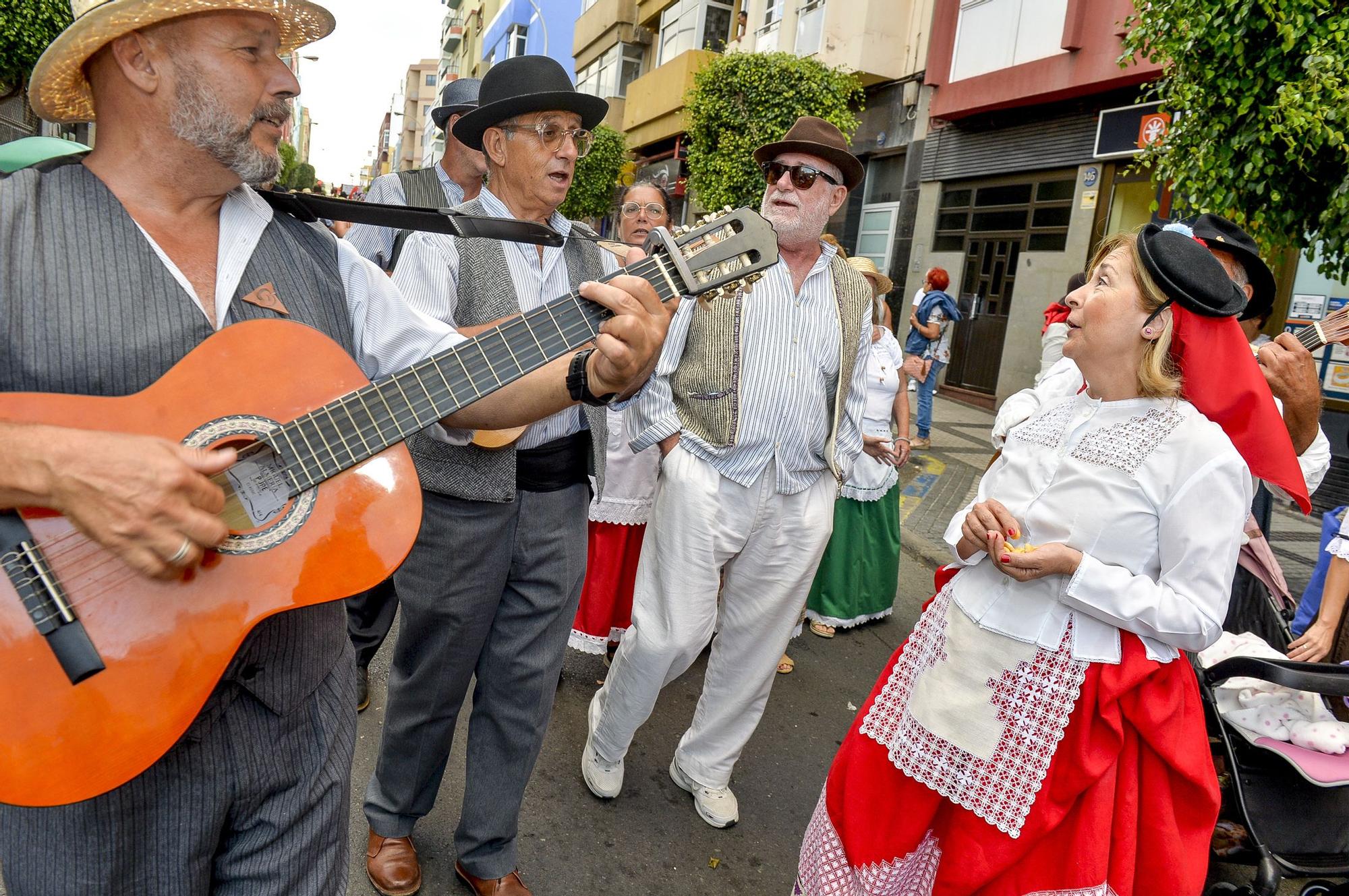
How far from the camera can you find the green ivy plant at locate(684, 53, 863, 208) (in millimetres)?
14391

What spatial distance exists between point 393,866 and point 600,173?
2239 centimetres

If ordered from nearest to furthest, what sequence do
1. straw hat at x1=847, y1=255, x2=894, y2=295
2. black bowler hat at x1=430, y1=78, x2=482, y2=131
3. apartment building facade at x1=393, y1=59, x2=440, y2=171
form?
black bowler hat at x1=430, y1=78, x2=482, y2=131 < straw hat at x1=847, y1=255, x2=894, y2=295 < apartment building facade at x1=393, y1=59, x2=440, y2=171

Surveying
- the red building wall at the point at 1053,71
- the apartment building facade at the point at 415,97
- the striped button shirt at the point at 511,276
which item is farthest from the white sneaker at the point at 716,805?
the apartment building facade at the point at 415,97

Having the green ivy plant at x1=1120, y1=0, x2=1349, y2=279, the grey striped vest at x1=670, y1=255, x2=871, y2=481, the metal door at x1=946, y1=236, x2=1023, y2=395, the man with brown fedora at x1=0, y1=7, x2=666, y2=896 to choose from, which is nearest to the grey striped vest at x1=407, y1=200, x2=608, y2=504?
the grey striped vest at x1=670, y1=255, x2=871, y2=481

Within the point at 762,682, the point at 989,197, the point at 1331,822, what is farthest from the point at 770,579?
the point at 989,197

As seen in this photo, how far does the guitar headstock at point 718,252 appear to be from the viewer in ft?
6.05

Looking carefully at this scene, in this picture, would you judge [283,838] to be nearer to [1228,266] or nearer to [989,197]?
[1228,266]

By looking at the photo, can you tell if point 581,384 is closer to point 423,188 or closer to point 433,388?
point 433,388

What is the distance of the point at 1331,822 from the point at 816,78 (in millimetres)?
13864

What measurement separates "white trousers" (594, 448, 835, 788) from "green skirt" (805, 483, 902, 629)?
5.68 feet

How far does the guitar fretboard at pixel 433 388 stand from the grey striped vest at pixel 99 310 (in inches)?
4.8

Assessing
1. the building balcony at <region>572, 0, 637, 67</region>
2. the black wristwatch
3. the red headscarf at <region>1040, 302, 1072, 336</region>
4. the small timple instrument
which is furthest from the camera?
the building balcony at <region>572, 0, 637, 67</region>

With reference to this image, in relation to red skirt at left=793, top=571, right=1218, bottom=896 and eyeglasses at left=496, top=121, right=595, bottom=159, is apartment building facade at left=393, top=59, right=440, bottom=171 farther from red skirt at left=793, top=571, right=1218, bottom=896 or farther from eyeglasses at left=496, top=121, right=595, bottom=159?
red skirt at left=793, top=571, right=1218, bottom=896

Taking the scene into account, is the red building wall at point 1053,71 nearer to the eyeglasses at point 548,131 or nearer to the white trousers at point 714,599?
the white trousers at point 714,599
